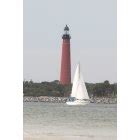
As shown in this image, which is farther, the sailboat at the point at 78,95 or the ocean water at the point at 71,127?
the sailboat at the point at 78,95

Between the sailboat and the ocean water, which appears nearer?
the ocean water

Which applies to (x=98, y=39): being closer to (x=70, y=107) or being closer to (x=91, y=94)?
(x=91, y=94)

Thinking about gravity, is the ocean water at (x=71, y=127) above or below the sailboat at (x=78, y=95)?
below

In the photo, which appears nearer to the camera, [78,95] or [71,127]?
[71,127]

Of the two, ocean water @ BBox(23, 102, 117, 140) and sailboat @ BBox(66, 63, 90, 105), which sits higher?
sailboat @ BBox(66, 63, 90, 105)

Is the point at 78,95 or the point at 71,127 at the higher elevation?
the point at 78,95
